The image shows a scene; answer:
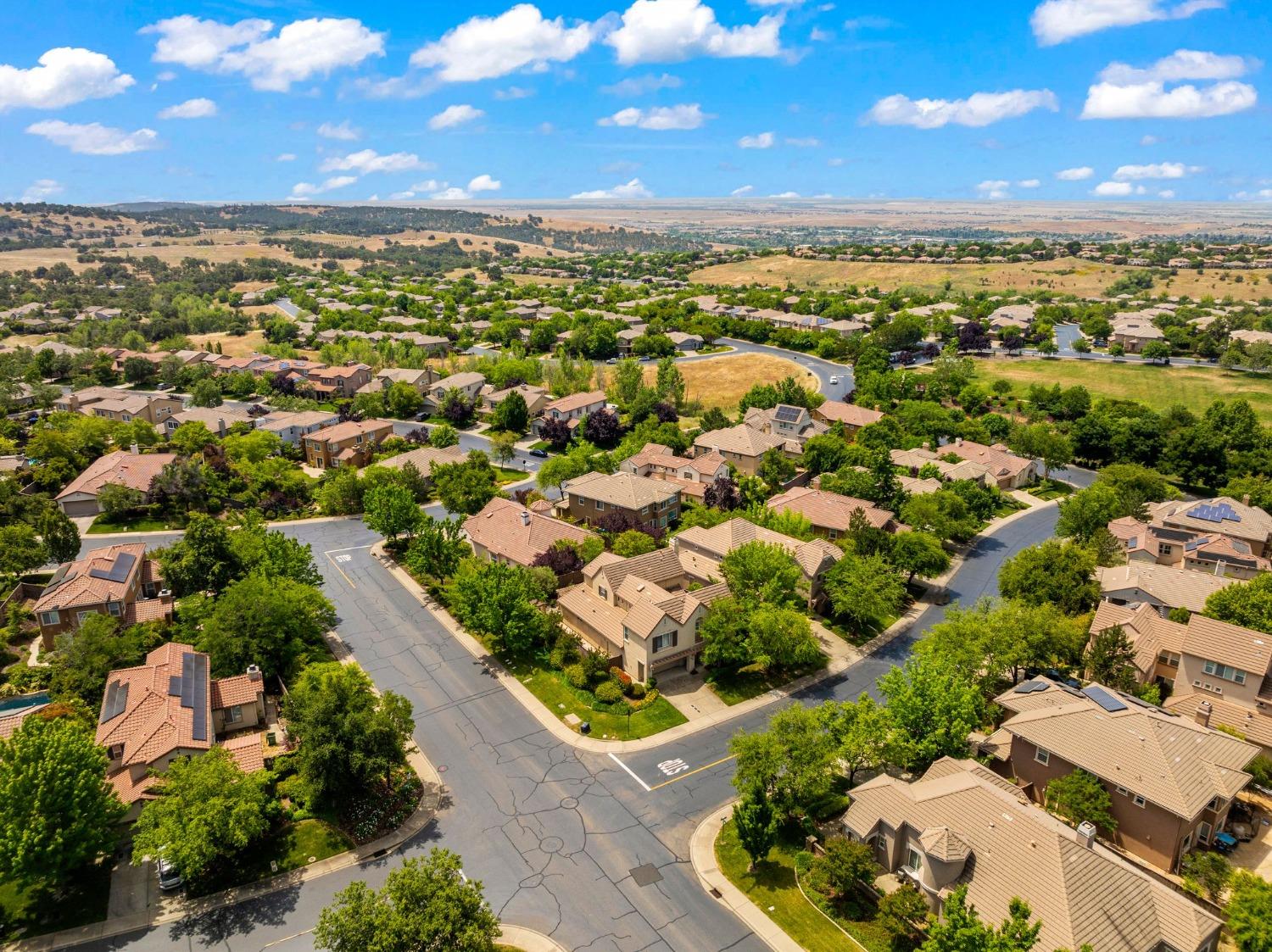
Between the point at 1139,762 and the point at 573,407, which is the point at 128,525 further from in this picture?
the point at 1139,762

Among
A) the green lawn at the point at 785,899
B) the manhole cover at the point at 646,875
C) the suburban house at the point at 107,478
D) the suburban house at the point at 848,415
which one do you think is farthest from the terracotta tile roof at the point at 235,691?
the suburban house at the point at 848,415

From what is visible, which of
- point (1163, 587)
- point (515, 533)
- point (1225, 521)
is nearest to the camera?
point (1163, 587)

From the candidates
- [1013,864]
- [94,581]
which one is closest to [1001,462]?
[1013,864]

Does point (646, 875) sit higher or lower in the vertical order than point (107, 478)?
lower

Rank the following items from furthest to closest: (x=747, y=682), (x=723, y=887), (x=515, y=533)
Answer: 1. (x=515, y=533)
2. (x=747, y=682)
3. (x=723, y=887)

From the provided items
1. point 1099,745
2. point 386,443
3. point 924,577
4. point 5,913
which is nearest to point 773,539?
point 924,577

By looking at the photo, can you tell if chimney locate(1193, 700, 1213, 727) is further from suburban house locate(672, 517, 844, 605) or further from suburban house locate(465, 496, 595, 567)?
suburban house locate(465, 496, 595, 567)

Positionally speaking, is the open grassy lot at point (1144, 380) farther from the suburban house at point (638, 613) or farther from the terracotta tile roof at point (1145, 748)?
the suburban house at point (638, 613)
